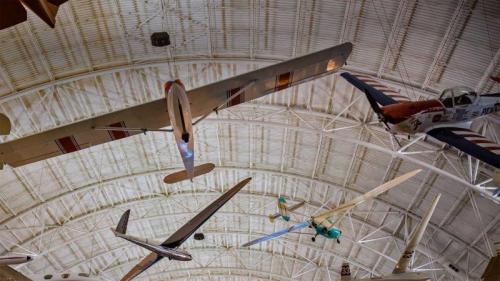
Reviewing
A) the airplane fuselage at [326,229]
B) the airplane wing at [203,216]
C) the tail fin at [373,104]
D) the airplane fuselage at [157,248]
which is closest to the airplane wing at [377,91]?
the tail fin at [373,104]

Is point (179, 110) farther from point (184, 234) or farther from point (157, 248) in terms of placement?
point (157, 248)

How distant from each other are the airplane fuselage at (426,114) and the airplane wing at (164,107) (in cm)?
235

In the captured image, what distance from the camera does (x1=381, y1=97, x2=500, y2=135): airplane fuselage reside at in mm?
12203

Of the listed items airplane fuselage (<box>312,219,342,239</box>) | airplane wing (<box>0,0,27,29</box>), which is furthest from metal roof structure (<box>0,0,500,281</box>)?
airplane wing (<box>0,0,27,29</box>)

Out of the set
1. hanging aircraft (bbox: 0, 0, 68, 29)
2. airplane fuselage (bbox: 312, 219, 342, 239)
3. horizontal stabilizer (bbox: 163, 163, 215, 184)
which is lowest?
airplane fuselage (bbox: 312, 219, 342, 239)

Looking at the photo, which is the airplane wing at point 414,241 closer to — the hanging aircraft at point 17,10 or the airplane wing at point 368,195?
the airplane wing at point 368,195

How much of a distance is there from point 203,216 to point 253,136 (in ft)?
29.9

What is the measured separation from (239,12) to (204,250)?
959 inches

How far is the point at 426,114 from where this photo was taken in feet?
40.0

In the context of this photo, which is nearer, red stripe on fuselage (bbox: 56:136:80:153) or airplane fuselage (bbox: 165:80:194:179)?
airplane fuselage (bbox: 165:80:194:179)

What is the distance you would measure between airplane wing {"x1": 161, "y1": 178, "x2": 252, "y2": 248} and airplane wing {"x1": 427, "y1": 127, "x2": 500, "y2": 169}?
7694 millimetres

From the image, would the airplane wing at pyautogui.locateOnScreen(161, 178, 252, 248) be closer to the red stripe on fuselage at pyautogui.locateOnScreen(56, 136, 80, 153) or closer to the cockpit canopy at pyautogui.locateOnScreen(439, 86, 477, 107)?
the red stripe on fuselage at pyautogui.locateOnScreen(56, 136, 80, 153)

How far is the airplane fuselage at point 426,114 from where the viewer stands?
40.0 ft

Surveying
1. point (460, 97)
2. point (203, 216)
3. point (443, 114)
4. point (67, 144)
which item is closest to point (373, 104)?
point (443, 114)
